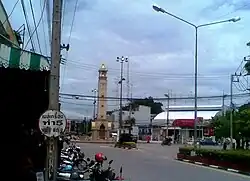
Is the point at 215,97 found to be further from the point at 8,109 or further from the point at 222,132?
the point at 8,109

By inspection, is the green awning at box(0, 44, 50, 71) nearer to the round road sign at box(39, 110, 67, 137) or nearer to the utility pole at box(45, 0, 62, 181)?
the utility pole at box(45, 0, 62, 181)

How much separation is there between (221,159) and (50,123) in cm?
2280

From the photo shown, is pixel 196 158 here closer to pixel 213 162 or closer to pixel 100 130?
pixel 213 162

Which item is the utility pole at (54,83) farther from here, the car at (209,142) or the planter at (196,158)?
the car at (209,142)

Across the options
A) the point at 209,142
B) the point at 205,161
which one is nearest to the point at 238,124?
the point at 205,161

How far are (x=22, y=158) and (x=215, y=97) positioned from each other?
216 feet

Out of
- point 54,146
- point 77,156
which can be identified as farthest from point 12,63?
point 77,156

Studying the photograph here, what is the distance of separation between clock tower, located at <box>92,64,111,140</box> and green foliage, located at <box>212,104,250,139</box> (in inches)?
935

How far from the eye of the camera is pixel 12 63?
12.6 metres

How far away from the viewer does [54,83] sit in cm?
1055

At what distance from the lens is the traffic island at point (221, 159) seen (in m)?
27.7

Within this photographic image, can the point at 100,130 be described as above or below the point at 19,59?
below

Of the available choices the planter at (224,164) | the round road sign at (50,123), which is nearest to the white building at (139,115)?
the planter at (224,164)

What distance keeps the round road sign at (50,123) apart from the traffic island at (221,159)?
59.9 ft
